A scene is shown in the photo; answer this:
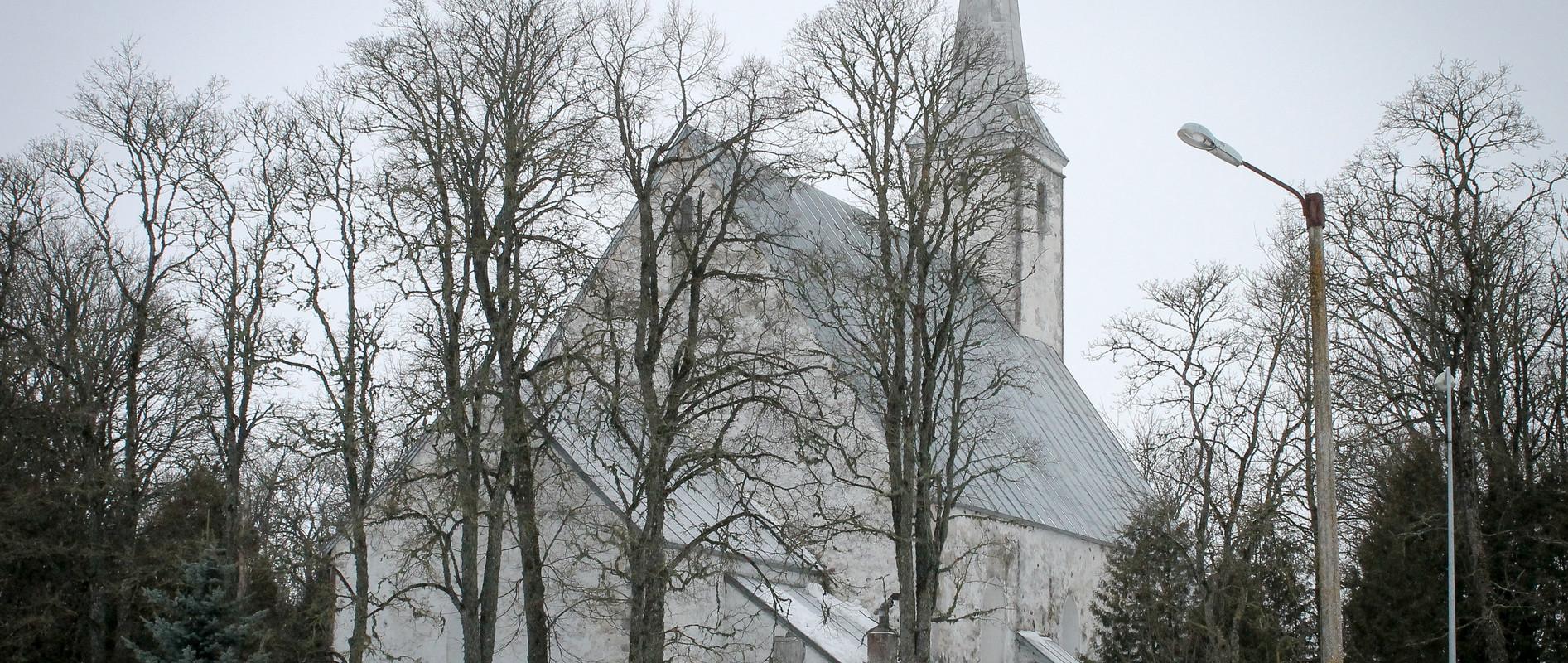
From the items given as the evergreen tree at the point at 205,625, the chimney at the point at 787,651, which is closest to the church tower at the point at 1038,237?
the chimney at the point at 787,651

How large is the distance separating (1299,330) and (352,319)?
15527 mm

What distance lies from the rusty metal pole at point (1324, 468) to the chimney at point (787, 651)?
11922 mm

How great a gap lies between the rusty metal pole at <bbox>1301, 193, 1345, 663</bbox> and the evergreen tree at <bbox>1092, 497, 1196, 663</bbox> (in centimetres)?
1579

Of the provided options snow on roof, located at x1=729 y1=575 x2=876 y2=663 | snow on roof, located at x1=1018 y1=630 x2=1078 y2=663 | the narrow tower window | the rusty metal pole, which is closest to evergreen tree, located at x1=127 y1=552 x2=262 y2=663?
snow on roof, located at x1=729 y1=575 x2=876 y2=663

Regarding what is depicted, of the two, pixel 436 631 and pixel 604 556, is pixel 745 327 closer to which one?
pixel 604 556

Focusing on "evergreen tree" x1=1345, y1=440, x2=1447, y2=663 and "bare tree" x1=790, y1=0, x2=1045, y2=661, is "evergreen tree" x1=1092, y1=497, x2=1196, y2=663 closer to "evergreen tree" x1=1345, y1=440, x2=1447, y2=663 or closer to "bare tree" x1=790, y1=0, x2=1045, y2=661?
"evergreen tree" x1=1345, y1=440, x2=1447, y2=663

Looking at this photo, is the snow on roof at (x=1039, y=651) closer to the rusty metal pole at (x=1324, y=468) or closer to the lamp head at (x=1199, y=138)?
A: the rusty metal pole at (x=1324, y=468)

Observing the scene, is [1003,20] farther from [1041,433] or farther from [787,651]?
[787,651]

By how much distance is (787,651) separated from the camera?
21.7 metres

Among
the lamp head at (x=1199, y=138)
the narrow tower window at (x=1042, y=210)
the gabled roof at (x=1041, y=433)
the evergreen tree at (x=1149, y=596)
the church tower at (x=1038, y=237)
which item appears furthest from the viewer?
the narrow tower window at (x=1042, y=210)

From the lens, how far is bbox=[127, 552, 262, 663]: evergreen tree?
23328 millimetres

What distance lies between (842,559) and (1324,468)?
1576 centimetres

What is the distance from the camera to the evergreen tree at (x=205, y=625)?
23328 millimetres

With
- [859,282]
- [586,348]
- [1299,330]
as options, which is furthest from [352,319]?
[1299,330]
